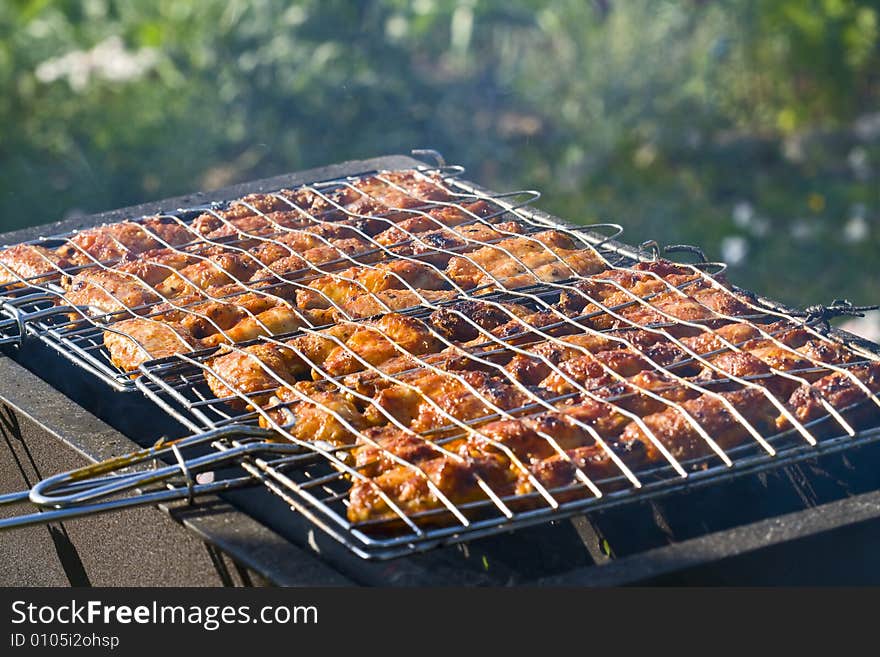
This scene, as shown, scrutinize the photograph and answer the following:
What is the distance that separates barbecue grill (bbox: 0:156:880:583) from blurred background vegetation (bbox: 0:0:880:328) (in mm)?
4776

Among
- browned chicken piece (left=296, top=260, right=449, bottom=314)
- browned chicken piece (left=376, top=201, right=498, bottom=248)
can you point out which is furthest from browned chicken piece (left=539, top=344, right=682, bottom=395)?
browned chicken piece (left=376, top=201, right=498, bottom=248)

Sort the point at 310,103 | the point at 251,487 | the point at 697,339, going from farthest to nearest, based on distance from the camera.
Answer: the point at 310,103
the point at 697,339
the point at 251,487

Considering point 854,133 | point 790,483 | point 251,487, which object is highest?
point 251,487

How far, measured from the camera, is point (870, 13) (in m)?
8.92

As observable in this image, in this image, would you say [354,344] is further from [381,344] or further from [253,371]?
[253,371]

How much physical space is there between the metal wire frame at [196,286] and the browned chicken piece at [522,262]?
0.04 meters

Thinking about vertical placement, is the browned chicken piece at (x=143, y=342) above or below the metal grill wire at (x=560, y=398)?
above

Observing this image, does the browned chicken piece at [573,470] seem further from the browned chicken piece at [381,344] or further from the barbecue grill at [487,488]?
the browned chicken piece at [381,344]

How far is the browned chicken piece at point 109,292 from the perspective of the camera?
3.86 m

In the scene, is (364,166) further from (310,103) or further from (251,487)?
(310,103)

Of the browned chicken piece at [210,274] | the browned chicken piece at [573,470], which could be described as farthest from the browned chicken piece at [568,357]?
the browned chicken piece at [210,274]

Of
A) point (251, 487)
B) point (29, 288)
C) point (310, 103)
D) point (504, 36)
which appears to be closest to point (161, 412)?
point (251, 487)

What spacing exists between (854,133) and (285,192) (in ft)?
17.7

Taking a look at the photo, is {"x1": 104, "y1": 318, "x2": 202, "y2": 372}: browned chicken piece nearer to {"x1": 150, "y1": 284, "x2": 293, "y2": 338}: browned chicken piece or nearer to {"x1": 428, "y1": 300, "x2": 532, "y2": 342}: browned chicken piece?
{"x1": 150, "y1": 284, "x2": 293, "y2": 338}: browned chicken piece
